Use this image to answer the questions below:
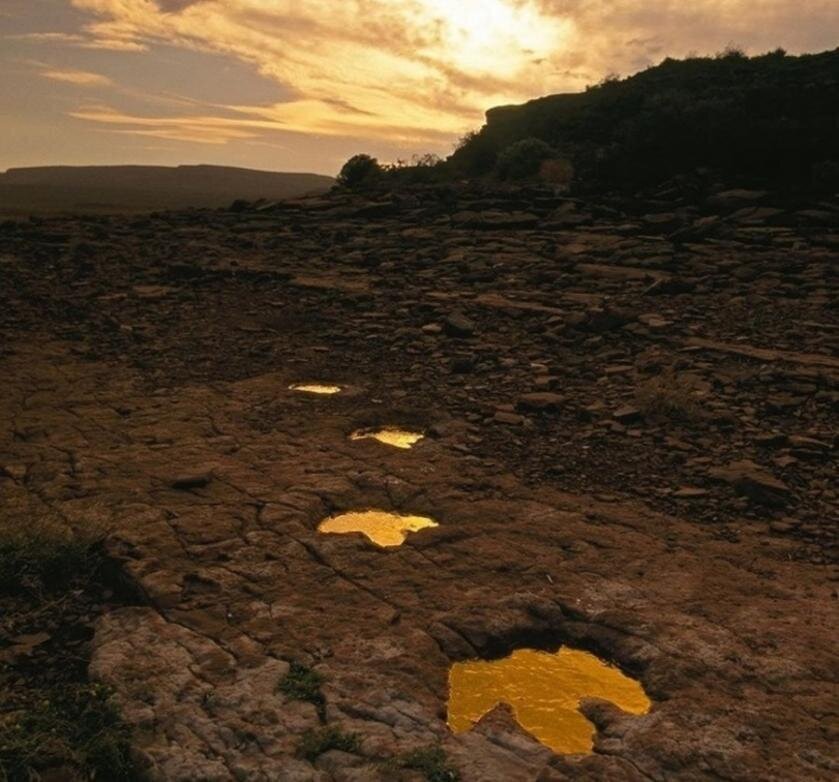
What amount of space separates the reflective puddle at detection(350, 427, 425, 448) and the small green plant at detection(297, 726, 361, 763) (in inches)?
116

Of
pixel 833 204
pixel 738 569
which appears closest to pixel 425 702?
pixel 738 569

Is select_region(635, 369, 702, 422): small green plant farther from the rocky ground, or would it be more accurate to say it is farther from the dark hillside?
the dark hillside

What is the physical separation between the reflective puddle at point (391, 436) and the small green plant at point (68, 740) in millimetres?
3014

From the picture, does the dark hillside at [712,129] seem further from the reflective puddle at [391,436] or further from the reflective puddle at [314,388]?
the reflective puddle at [391,436]

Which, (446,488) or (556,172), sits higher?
(556,172)

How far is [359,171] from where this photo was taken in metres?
21.2

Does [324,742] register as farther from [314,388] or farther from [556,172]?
[556,172]

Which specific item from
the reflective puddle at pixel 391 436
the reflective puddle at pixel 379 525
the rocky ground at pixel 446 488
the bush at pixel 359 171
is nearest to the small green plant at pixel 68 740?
the rocky ground at pixel 446 488

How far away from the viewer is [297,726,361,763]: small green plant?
8.88ft

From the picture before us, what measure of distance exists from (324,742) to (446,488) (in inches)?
91.1

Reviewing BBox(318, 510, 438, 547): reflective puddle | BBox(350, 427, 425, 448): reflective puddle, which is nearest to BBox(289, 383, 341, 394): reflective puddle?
BBox(350, 427, 425, 448): reflective puddle

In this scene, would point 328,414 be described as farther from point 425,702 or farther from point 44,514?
point 425,702

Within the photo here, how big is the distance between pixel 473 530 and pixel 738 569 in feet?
4.65

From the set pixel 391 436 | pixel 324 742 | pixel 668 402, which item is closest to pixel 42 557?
pixel 324 742
